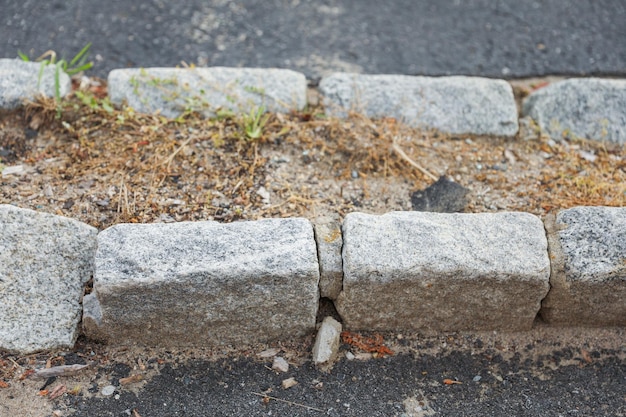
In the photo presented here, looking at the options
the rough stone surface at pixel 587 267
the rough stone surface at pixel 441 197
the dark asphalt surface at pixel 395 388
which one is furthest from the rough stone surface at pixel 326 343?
the rough stone surface at pixel 587 267

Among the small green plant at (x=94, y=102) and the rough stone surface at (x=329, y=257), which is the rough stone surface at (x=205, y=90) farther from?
the rough stone surface at (x=329, y=257)

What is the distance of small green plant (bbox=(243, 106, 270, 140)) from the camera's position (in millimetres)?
2891

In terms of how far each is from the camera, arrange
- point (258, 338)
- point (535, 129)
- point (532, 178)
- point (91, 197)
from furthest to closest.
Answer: point (535, 129), point (532, 178), point (91, 197), point (258, 338)

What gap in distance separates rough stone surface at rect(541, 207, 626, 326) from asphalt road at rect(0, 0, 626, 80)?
1465 millimetres

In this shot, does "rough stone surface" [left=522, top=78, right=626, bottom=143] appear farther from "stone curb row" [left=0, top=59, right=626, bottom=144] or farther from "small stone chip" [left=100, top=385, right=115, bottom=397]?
"small stone chip" [left=100, top=385, right=115, bottom=397]

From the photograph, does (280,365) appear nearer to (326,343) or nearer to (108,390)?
(326,343)

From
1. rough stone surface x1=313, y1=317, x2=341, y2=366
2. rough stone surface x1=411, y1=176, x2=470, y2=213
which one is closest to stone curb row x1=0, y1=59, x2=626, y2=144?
rough stone surface x1=411, y1=176, x2=470, y2=213

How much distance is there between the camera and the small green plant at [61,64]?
3.05 m

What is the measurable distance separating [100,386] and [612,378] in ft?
6.00

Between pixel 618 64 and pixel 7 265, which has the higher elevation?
pixel 618 64

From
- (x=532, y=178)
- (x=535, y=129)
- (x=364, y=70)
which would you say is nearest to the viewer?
(x=532, y=178)

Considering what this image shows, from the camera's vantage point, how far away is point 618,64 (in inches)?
152

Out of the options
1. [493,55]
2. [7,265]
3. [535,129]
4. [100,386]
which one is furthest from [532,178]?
[7,265]

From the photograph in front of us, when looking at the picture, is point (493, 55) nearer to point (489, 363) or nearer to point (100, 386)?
point (489, 363)
